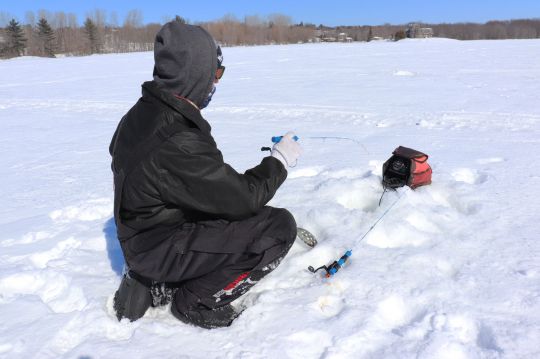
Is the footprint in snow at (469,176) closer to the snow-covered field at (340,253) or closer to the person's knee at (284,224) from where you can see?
the snow-covered field at (340,253)

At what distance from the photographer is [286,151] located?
1.98 meters

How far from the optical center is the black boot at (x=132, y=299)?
6.40 ft

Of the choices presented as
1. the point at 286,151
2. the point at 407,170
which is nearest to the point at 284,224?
the point at 286,151

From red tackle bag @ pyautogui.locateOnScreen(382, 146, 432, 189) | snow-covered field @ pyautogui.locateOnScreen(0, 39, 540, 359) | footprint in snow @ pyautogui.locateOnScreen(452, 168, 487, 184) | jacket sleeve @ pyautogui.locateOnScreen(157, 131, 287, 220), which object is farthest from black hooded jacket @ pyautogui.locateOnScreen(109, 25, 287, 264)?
footprint in snow @ pyautogui.locateOnScreen(452, 168, 487, 184)

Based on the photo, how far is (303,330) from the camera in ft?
6.00

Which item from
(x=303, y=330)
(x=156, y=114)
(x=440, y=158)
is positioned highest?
(x=156, y=114)

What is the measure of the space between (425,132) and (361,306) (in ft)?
11.9

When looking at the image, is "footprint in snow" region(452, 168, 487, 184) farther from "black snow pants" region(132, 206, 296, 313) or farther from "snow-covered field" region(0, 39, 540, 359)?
"black snow pants" region(132, 206, 296, 313)

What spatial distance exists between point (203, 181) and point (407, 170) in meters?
1.86

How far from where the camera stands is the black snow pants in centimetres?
186

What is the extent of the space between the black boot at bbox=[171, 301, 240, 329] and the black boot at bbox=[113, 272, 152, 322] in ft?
0.55

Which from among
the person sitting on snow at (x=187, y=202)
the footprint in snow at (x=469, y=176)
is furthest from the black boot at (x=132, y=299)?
the footprint in snow at (x=469, y=176)

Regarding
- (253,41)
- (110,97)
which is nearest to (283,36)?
(253,41)

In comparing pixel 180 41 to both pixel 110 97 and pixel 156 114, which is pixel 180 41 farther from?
pixel 110 97
